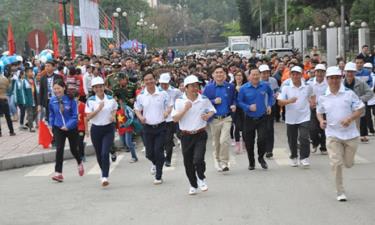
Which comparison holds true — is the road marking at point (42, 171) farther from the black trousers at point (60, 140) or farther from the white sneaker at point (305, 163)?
the white sneaker at point (305, 163)

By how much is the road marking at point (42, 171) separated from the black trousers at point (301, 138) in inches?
176

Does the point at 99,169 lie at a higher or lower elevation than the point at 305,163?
lower

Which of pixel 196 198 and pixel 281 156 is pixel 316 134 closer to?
pixel 281 156

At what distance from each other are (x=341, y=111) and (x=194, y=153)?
7.00 feet

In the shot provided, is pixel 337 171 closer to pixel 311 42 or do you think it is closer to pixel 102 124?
pixel 102 124

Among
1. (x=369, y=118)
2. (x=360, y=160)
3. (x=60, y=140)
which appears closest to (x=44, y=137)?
(x=60, y=140)

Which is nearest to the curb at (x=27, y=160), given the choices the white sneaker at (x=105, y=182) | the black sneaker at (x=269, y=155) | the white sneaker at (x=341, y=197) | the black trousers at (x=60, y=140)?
the black trousers at (x=60, y=140)

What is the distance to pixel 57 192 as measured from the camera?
1066cm

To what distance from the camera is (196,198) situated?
378 inches

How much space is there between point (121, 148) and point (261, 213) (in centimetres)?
769

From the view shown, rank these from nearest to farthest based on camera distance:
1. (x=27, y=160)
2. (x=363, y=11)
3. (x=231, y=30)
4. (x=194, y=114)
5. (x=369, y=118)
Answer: (x=194, y=114)
(x=27, y=160)
(x=369, y=118)
(x=363, y=11)
(x=231, y=30)

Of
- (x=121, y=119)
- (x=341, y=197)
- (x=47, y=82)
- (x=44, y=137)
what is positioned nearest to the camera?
(x=341, y=197)

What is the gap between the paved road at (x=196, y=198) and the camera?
27.4ft

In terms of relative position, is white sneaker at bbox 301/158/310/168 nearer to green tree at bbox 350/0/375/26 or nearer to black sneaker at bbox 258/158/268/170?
black sneaker at bbox 258/158/268/170
